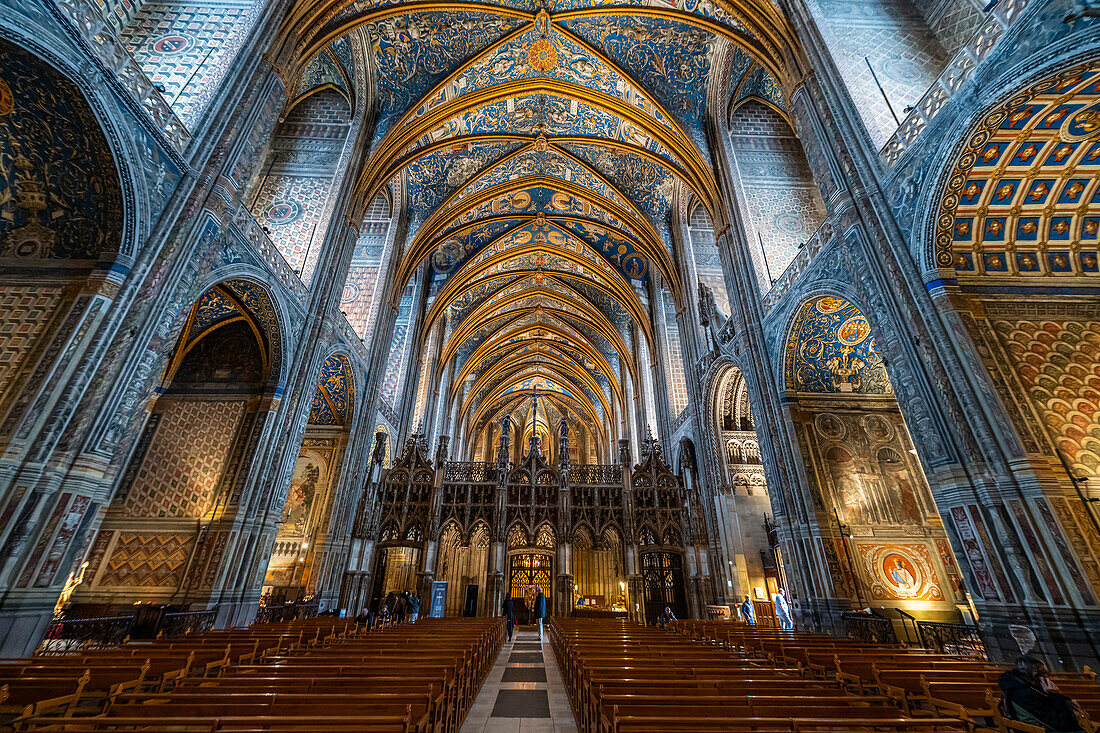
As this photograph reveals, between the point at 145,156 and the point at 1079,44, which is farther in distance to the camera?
the point at 145,156

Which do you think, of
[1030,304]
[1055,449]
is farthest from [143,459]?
[1030,304]

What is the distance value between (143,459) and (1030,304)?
51.4 feet

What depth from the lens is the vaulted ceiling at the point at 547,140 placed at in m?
12.5

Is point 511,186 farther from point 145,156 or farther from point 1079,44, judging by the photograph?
point 1079,44

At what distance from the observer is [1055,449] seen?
17.7 ft

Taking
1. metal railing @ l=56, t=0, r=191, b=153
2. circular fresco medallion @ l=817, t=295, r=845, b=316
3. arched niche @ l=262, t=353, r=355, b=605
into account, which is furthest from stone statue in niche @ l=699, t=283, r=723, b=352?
metal railing @ l=56, t=0, r=191, b=153

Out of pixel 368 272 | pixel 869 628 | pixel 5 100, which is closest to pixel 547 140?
pixel 368 272

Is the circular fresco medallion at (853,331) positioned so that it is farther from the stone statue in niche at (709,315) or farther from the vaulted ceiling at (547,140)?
the vaulted ceiling at (547,140)

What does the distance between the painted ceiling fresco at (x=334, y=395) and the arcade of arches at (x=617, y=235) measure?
10 centimetres

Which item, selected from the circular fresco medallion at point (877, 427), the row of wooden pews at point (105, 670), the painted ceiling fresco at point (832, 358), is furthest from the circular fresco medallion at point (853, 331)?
the row of wooden pews at point (105, 670)

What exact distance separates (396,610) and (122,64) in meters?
14.1

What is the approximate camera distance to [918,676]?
3748 mm

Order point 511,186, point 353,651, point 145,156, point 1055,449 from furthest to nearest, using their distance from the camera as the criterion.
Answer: point 511,186
point 145,156
point 1055,449
point 353,651

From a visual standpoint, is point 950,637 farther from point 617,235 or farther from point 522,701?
point 617,235
